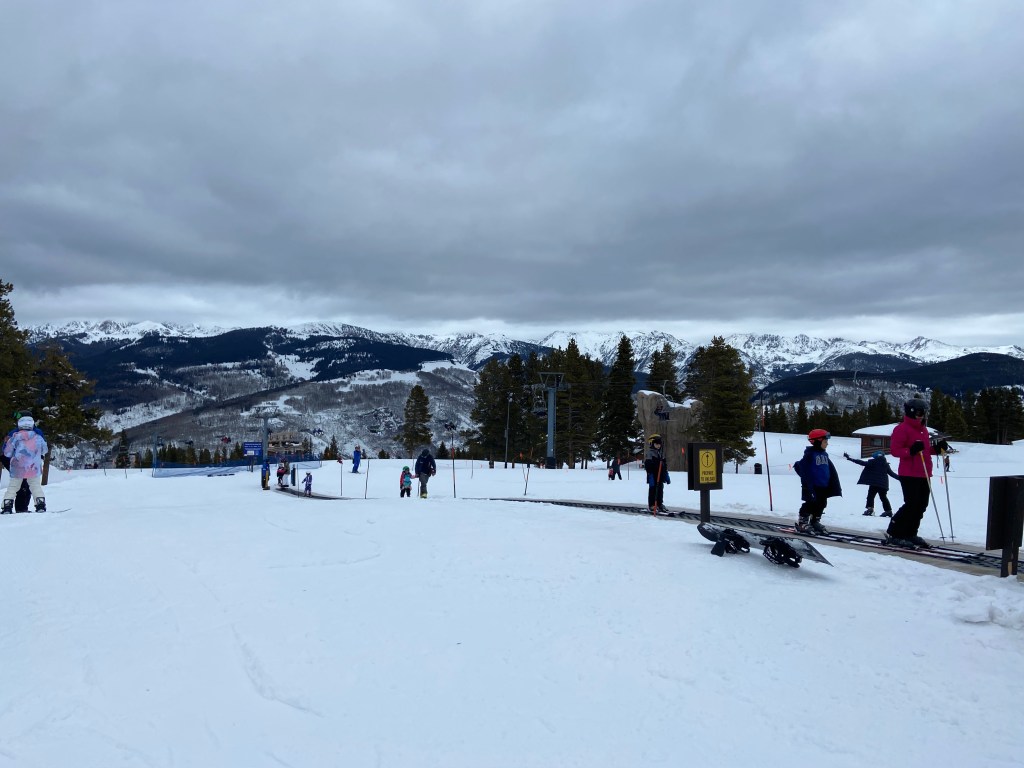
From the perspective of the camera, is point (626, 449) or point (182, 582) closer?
point (182, 582)

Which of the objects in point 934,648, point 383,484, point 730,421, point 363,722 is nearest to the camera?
point 363,722

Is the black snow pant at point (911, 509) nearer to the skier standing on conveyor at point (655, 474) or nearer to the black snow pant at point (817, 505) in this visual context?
the black snow pant at point (817, 505)

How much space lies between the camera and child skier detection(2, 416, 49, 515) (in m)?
13.3

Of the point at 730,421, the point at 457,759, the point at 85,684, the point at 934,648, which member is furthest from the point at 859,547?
the point at 730,421

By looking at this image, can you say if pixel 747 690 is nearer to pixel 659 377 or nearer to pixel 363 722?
pixel 363 722

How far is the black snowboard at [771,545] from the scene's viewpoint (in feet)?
26.0

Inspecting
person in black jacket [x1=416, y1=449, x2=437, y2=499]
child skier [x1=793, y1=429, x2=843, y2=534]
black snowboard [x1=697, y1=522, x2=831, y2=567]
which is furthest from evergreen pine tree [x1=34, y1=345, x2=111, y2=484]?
black snowboard [x1=697, y1=522, x2=831, y2=567]

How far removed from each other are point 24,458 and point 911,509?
53.7 feet

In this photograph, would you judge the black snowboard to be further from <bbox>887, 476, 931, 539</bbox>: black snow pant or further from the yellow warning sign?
<bbox>887, 476, 931, 539</bbox>: black snow pant

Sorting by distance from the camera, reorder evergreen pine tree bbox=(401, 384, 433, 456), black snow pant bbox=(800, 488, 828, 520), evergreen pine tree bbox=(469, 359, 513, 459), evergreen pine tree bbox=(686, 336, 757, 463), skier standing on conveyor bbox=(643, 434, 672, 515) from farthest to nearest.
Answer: evergreen pine tree bbox=(401, 384, 433, 456), evergreen pine tree bbox=(469, 359, 513, 459), evergreen pine tree bbox=(686, 336, 757, 463), skier standing on conveyor bbox=(643, 434, 672, 515), black snow pant bbox=(800, 488, 828, 520)

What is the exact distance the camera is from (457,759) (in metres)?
3.81

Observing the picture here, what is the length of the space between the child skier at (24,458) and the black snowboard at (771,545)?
13.2 m

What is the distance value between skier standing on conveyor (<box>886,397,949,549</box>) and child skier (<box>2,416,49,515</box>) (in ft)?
51.9

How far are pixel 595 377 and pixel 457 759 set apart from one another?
5990 centimetres
